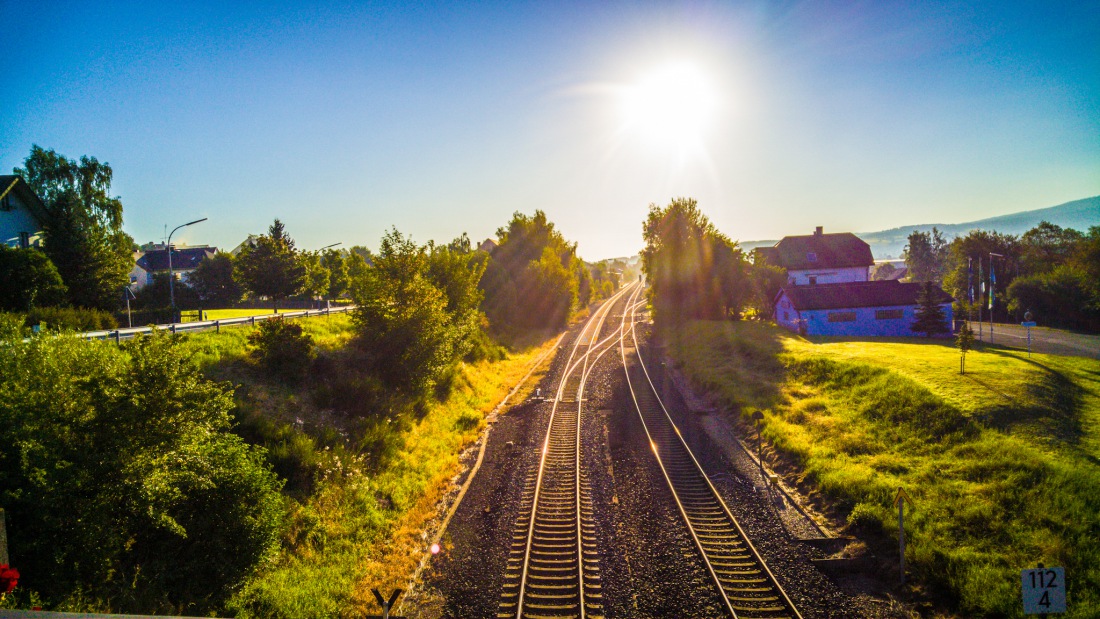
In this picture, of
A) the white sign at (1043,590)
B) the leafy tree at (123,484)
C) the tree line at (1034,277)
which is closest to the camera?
the white sign at (1043,590)

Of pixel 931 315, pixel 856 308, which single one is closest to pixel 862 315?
pixel 856 308

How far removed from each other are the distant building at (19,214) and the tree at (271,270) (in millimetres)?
10977

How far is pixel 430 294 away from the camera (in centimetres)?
2139

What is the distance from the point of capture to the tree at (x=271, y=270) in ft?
117

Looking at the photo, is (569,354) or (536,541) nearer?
(536,541)

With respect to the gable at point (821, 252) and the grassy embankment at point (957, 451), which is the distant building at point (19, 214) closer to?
the grassy embankment at point (957, 451)

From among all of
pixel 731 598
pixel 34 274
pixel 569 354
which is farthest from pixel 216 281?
pixel 731 598

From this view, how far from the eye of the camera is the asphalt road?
106ft

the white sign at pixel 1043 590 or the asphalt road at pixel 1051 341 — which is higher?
the white sign at pixel 1043 590

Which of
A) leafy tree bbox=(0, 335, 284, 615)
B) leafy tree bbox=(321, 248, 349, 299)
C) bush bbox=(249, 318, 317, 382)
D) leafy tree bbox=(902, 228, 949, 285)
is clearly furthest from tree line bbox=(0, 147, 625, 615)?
leafy tree bbox=(902, 228, 949, 285)

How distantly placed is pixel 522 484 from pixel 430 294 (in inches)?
398

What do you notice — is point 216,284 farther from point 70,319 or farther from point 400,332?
point 400,332

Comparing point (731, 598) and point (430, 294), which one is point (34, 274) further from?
point (731, 598)

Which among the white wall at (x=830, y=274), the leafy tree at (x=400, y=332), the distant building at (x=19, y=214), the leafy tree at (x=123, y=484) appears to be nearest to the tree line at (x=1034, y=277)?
the white wall at (x=830, y=274)
